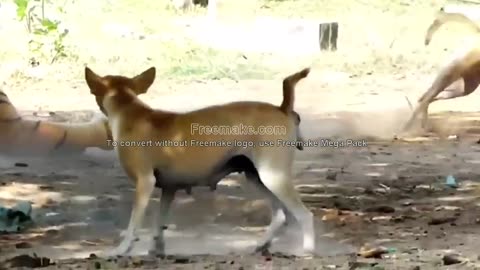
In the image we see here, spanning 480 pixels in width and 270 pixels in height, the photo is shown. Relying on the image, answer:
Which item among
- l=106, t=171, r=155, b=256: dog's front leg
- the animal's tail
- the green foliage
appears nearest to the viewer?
l=106, t=171, r=155, b=256: dog's front leg

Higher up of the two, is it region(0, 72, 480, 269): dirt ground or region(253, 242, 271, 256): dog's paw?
region(0, 72, 480, 269): dirt ground

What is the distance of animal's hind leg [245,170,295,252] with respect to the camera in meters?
3.67

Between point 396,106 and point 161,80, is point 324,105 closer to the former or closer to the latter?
point 396,106

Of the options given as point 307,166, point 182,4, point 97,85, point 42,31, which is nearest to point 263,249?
point 97,85

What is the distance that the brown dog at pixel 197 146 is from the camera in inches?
138

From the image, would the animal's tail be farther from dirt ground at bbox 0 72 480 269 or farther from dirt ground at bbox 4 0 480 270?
dirt ground at bbox 0 72 480 269

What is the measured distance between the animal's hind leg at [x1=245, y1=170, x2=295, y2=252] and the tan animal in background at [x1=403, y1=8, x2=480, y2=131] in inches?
62.5

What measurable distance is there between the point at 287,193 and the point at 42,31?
1735 mm

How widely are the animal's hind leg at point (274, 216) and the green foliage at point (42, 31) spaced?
1.32m

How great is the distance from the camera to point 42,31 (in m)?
4.89

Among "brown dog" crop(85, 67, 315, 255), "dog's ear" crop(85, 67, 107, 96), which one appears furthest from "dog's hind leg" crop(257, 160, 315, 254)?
"dog's ear" crop(85, 67, 107, 96)

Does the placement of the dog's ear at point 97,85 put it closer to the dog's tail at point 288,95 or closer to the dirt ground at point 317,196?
the dirt ground at point 317,196

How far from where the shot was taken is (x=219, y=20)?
16.5ft

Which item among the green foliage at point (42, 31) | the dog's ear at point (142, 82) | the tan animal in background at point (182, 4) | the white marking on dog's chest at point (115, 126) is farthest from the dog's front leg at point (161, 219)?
the tan animal in background at point (182, 4)
